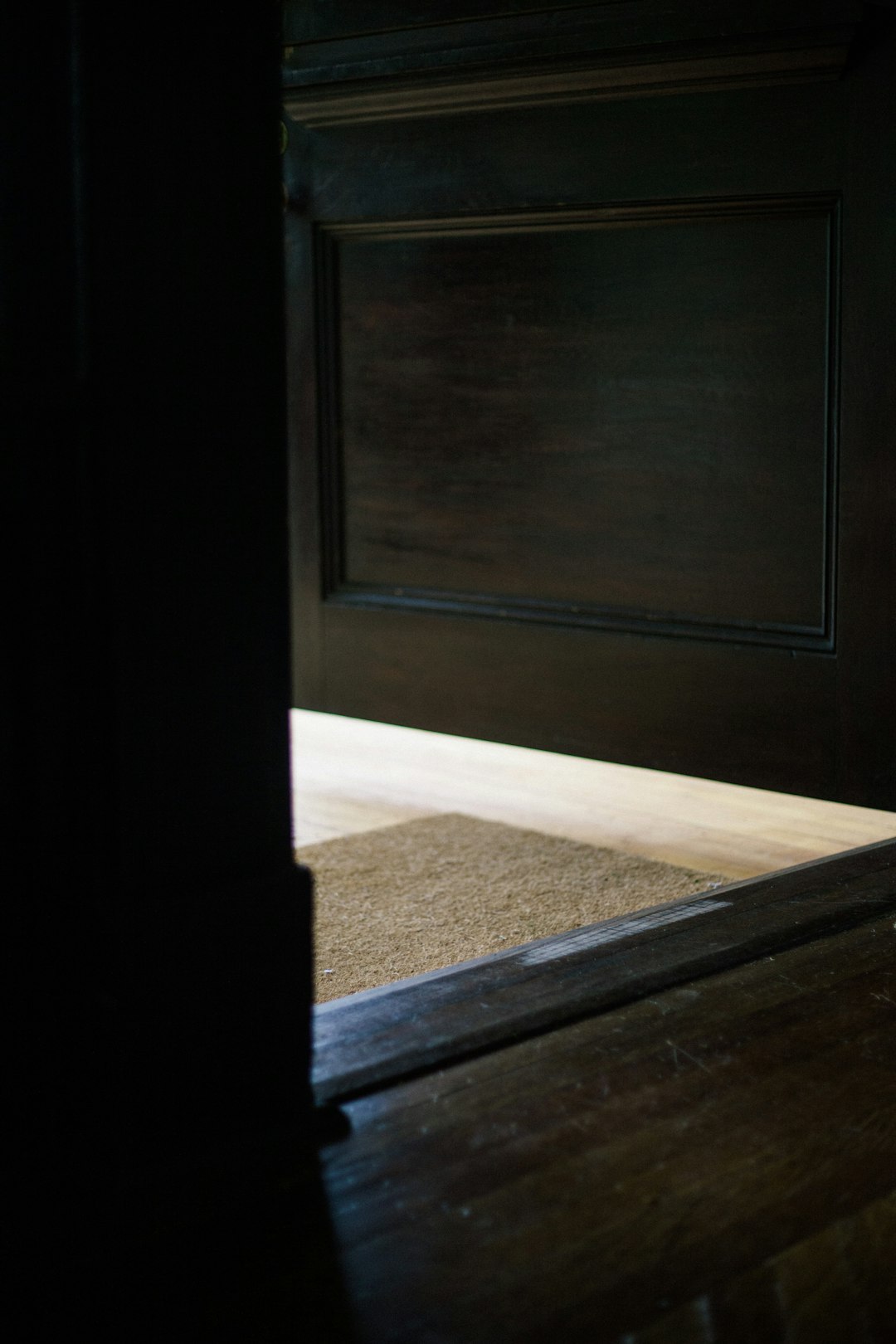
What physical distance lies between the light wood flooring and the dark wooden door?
0.07 m

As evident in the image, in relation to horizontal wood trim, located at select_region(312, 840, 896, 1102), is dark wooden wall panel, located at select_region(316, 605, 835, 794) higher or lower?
higher

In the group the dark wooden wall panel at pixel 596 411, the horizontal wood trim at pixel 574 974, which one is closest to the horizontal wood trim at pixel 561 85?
the dark wooden wall panel at pixel 596 411

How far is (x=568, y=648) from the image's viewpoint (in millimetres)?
2811

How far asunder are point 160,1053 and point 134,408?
0.47 m

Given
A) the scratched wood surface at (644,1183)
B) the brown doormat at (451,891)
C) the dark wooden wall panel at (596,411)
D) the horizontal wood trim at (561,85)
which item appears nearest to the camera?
the scratched wood surface at (644,1183)

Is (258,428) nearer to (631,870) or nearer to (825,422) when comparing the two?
Result: (631,870)

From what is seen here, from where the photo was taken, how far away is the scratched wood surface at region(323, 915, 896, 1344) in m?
0.94

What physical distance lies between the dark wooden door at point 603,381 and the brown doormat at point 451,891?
41cm

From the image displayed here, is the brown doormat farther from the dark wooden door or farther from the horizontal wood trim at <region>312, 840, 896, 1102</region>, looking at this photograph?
the dark wooden door

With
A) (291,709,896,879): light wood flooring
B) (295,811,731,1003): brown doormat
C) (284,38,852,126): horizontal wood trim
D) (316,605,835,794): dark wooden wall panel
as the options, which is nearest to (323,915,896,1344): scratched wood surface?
(295,811,731,1003): brown doormat

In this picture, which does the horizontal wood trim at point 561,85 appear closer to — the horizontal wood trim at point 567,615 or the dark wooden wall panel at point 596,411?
the dark wooden wall panel at point 596,411

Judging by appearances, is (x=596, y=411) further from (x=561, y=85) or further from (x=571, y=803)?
(x=571, y=803)

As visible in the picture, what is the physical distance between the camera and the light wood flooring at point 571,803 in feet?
7.91

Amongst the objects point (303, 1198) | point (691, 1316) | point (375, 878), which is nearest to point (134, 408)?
point (303, 1198)
